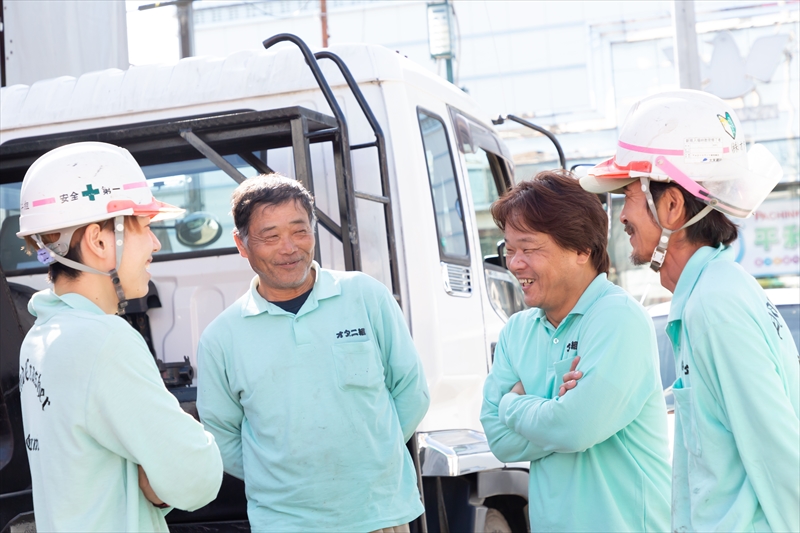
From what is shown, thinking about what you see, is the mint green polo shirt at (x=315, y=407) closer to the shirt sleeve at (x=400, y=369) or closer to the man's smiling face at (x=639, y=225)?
the shirt sleeve at (x=400, y=369)

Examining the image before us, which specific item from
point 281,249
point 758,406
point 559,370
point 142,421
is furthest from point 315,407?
point 758,406

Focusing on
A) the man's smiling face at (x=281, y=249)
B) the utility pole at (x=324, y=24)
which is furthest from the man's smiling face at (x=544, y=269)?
the utility pole at (x=324, y=24)

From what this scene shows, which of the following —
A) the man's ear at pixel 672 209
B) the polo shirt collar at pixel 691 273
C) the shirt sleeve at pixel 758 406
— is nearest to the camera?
the shirt sleeve at pixel 758 406

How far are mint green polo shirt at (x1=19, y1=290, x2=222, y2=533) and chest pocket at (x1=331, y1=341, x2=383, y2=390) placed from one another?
2.85ft

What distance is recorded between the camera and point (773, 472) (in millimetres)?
1923

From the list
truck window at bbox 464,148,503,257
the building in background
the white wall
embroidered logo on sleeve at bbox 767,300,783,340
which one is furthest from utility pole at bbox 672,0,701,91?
embroidered logo on sleeve at bbox 767,300,783,340

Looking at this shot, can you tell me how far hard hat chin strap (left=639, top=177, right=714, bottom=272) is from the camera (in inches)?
88.7

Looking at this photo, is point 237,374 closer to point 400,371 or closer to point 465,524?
point 400,371

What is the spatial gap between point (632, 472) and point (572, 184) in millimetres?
903

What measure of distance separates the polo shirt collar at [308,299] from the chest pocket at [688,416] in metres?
1.38

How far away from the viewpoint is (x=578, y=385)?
2639 mm

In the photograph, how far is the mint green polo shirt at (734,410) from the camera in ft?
6.31

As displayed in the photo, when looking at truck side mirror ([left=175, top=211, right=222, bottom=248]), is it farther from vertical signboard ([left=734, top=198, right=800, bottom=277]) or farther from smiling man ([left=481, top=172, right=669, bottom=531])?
vertical signboard ([left=734, top=198, right=800, bottom=277])

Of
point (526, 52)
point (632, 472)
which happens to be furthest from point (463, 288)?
point (526, 52)
